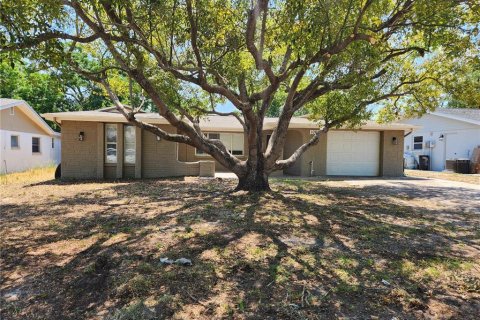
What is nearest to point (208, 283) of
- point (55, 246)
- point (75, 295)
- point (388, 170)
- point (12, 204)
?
point (75, 295)

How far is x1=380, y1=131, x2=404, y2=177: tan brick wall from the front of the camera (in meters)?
16.5

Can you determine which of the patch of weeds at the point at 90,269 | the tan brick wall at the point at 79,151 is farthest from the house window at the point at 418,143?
the patch of weeds at the point at 90,269

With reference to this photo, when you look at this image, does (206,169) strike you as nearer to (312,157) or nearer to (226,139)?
(226,139)

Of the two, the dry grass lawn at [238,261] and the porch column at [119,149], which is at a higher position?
the porch column at [119,149]

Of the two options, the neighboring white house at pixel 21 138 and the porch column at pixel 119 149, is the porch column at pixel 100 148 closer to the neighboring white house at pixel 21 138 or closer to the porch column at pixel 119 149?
the porch column at pixel 119 149

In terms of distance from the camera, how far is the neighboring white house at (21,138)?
1808cm

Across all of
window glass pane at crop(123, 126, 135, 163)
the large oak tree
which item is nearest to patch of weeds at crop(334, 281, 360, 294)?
the large oak tree

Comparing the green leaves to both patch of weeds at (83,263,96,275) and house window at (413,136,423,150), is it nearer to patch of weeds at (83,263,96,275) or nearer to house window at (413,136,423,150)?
patch of weeds at (83,263,96,275)

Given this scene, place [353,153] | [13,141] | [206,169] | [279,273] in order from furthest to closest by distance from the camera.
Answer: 1. [13,141]
2. [353,153]
3. [206,169]
4. [279,273]

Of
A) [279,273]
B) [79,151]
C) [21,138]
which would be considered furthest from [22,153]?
[279,273]

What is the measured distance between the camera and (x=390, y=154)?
54.3ft

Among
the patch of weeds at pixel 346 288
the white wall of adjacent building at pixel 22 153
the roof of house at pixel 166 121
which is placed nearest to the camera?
the patch of weeds at pixel 346 288

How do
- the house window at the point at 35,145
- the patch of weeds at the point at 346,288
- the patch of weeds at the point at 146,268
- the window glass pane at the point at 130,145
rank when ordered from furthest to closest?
the house window at the point at 35,145 → the window glass pane at the point at 130,145 → the patch of weeds at the point at 146,268 → the patch of weeds at the point at 346,288

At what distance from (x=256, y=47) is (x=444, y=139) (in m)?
17.9
